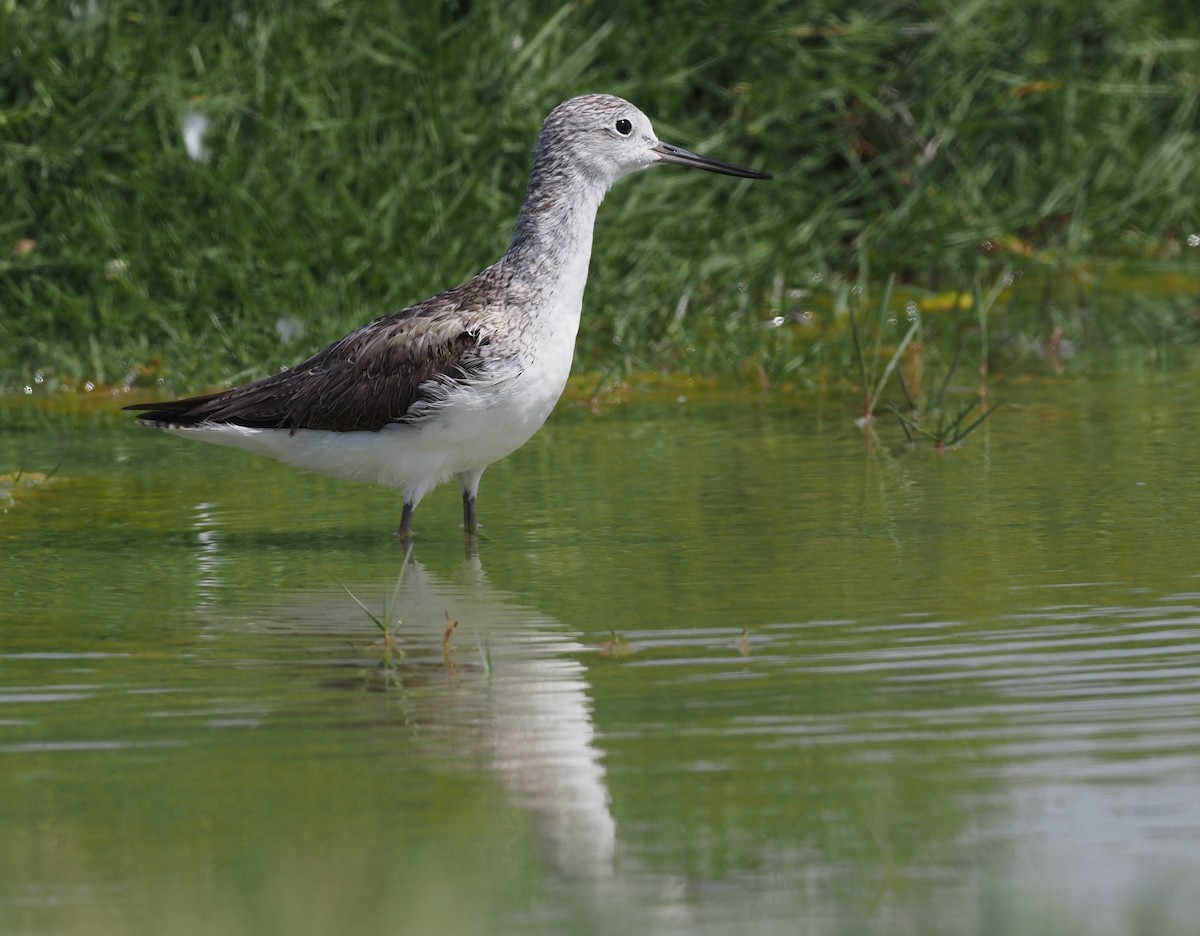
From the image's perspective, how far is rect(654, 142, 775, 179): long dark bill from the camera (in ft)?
24.8

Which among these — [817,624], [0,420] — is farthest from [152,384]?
[817,624]

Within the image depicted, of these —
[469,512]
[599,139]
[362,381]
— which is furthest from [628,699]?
[599,139]

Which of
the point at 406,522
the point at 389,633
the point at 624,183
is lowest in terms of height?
the point at 389,633

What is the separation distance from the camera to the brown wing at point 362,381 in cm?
663

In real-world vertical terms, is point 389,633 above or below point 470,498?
below

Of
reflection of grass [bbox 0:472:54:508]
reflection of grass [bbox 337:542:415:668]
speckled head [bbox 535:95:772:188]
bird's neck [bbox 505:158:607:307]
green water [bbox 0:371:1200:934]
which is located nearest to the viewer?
green water [bbox 0:371:1200:934]

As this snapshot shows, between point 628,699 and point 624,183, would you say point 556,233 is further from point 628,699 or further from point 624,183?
point 624,183

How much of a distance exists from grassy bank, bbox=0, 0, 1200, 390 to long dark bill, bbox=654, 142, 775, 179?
1.05 meters

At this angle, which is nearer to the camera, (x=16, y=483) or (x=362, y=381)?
(x=362, y=381)

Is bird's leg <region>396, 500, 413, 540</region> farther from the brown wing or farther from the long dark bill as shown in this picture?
the long dark bill

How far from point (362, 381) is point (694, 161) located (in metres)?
1.66

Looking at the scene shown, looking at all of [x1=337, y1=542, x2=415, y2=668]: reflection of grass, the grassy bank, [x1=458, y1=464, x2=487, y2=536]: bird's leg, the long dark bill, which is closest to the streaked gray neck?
the long dark bill

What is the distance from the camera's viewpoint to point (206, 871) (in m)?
3.63

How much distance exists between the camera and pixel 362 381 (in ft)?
22.6
